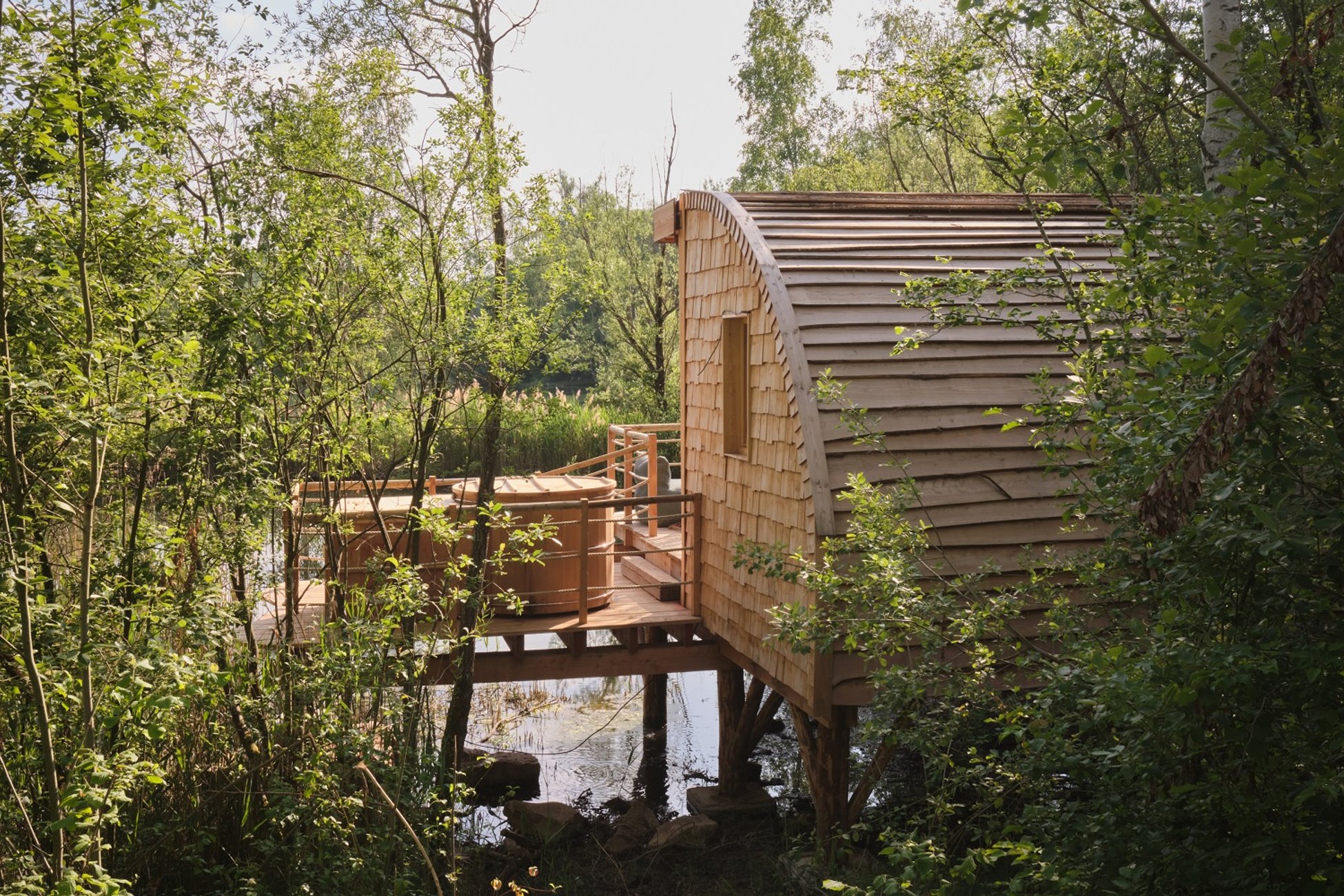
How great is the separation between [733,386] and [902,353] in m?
1.84

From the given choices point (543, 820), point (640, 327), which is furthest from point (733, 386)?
point (640, 327)

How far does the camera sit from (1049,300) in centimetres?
713

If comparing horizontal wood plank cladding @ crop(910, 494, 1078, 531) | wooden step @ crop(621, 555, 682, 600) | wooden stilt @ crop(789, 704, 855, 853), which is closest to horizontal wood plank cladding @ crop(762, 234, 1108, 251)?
horizontal wood plank cladding @ crop(910, 494, 1078, 531)

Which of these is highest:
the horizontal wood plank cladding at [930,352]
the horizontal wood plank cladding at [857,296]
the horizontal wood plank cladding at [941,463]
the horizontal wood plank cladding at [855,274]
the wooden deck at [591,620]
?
the horizontal wood plank cladding at [855,274]

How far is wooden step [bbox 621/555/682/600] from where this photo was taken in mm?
9391

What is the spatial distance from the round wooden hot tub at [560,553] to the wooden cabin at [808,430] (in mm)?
71

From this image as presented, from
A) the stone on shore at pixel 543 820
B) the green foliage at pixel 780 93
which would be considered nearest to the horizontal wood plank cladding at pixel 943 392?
the stone on shore at pixel 543 820

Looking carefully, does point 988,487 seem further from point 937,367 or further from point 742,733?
point 742,733

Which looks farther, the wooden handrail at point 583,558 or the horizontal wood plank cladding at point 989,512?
the wooden handrail at point 583,558

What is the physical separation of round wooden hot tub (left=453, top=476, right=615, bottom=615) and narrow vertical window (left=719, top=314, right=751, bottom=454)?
3.76 ft

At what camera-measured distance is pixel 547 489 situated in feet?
28.8

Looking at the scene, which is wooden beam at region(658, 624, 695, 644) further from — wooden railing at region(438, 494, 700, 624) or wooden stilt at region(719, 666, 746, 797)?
wooden stilt at region(719, 666, 746, 797)

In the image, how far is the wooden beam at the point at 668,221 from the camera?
9.81 meters

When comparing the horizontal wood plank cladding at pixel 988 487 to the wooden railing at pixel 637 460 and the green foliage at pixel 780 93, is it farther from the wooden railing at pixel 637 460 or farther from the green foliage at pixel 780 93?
the green foliage at pixel 780 93
